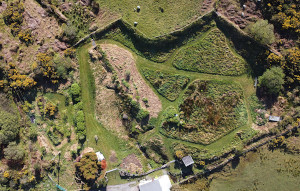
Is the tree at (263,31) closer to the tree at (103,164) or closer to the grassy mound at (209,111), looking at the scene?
the grassy mound at (209,111)

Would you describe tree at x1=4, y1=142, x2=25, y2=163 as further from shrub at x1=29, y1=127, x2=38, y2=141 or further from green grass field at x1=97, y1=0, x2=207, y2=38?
green grass field at x1=97, y1=0, x2=207, y2=38

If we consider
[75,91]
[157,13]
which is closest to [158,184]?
[75,91]

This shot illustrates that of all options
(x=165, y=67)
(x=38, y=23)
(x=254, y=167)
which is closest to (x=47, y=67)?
(x=38, y=23)

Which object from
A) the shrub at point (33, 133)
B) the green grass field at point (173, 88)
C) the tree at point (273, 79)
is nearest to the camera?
the tree at point (273, 79)

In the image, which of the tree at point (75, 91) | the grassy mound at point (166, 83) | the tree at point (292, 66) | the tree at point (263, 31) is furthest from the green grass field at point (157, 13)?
the tree at point (292, 66)

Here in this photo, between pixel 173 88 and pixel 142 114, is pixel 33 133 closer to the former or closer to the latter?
pixel 142 114

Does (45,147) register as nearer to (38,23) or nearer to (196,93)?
(38,23)
